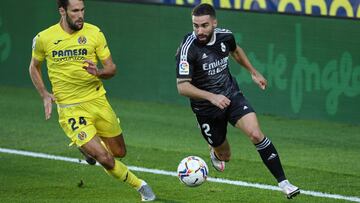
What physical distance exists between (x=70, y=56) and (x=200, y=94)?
163 centimetres

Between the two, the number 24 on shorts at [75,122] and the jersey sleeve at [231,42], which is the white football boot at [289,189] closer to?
the jersey sleeve at [231,42]

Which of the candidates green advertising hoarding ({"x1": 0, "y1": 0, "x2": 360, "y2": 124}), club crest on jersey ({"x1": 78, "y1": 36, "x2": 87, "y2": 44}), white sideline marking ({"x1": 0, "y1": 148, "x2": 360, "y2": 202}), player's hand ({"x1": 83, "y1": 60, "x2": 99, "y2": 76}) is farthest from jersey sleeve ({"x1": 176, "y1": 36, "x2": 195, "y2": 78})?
green advertising hoarding ({"x1": 0, "y1": 0, "x2": 360, "y2": 124})

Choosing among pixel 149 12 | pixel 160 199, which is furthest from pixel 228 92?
pixel 149 12

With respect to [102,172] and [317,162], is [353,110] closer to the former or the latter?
[317,162]

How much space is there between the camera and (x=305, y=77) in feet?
56.2

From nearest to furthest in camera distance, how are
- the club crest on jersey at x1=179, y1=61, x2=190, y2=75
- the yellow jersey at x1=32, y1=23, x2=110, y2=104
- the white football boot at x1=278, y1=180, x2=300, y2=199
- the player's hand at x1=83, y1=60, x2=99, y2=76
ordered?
the white football boot at x1=278, y1=180, x2=300, y2=199 < the player's hand at x1=83, y1=60, x2=99, y2=76 < the club crest on jersey at x1=179, y1=61, x2=190, y2=75 < the yellow jersey at x1=32, y1=23, x2=110, y2=104

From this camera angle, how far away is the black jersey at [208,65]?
1132 centimetres

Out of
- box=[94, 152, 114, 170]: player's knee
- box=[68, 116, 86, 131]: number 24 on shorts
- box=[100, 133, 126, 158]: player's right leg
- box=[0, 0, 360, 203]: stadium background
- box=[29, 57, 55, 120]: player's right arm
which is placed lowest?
box=[0, 0, 360, 203]: stadium background

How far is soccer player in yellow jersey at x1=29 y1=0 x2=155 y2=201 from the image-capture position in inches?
440

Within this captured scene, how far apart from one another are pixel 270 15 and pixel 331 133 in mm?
2666

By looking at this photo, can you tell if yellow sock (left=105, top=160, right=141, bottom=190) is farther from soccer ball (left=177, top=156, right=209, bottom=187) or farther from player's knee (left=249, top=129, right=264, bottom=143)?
player's knee (left=249, top=129, right=264, bottom=143)

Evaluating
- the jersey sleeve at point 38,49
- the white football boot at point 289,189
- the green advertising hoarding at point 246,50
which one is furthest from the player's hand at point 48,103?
the green advertising hoarding at point 246,50

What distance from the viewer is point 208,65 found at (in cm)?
1145

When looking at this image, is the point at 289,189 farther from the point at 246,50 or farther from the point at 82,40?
the point at 246,50
